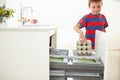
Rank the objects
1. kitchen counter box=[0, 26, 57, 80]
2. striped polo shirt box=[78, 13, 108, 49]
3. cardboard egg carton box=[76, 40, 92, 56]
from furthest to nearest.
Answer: striped polo shirt box=[78, 13, 108, 49], cardboard egg carton box=[76, 40, 92, 56], kitchen counter box=[0, 26, 57, 80]

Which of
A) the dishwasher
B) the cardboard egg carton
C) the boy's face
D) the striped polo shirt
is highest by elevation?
the boy's face

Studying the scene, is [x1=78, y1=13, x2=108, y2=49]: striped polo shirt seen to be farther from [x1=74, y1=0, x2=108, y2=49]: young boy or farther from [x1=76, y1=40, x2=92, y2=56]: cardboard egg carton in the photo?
[x1=76, y1=40, x2=92, y2=56]: cardboard egg carton

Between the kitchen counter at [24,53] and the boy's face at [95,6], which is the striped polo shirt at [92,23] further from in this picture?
the kitchen counter at [24,53]

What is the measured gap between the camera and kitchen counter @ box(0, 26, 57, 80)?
4.31 ft

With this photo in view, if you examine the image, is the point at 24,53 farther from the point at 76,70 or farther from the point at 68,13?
the point at 68,13

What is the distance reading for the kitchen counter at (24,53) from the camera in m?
1.31

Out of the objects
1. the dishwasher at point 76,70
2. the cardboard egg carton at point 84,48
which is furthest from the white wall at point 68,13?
the dishwasher at point 76,70

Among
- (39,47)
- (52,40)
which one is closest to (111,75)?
(52,40)

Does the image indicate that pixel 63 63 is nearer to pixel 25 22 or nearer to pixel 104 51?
pixel 104 51

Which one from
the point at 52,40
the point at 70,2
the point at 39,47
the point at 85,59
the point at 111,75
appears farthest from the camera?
the point at 70,2

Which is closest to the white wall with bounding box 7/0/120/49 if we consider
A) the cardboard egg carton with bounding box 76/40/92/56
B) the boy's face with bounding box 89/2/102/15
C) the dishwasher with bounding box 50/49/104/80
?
the boy's face with bounding box 89/2/102/15

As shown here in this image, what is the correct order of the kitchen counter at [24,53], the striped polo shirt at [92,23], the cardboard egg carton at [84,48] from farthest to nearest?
the striped polo shirt at [92,23] < the cardboard egg carton at [84,48] < the kitchen counter at [24,53]

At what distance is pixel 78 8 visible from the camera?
326 centimetres

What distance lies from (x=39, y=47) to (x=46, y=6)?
6.72 feet
